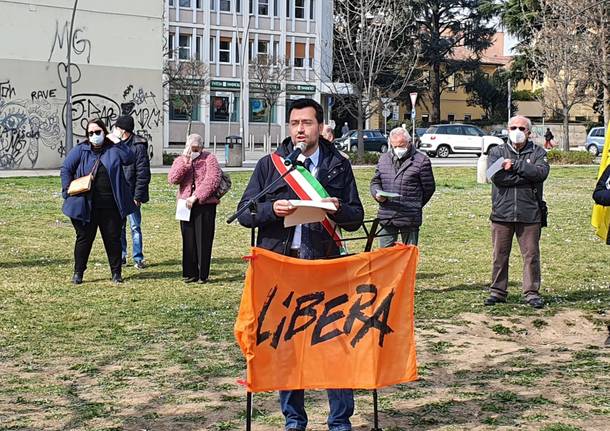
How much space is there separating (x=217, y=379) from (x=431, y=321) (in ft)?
10.0

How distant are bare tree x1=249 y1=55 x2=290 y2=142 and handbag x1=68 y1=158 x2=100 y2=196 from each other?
186ft

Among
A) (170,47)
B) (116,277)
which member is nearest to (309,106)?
(116,277)

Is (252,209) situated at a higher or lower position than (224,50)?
lower

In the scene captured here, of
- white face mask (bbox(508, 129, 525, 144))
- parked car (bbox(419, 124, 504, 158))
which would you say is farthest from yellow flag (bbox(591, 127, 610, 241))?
parked car (bbox(419, 124, 504, 158))

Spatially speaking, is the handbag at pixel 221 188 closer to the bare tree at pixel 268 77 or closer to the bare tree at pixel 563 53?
the bare tree at pixel 563 53

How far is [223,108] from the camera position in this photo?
7275 cm

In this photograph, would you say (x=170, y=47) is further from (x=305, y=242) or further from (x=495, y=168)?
(x=305, y=242)

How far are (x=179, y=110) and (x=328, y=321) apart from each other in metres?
65.7

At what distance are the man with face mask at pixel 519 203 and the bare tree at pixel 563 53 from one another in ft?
103

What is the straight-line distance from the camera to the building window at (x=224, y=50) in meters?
72.7

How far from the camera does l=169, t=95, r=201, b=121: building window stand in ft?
226

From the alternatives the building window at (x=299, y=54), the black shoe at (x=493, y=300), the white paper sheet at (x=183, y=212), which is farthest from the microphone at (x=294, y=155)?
the building window at (x=299, y=54)

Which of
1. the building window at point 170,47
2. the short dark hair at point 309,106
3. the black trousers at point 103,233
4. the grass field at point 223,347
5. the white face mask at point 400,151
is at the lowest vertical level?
the grass field at point 223,347

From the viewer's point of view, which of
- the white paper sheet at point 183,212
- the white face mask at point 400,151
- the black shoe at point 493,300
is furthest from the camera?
the white paper sheet at point 183,212
